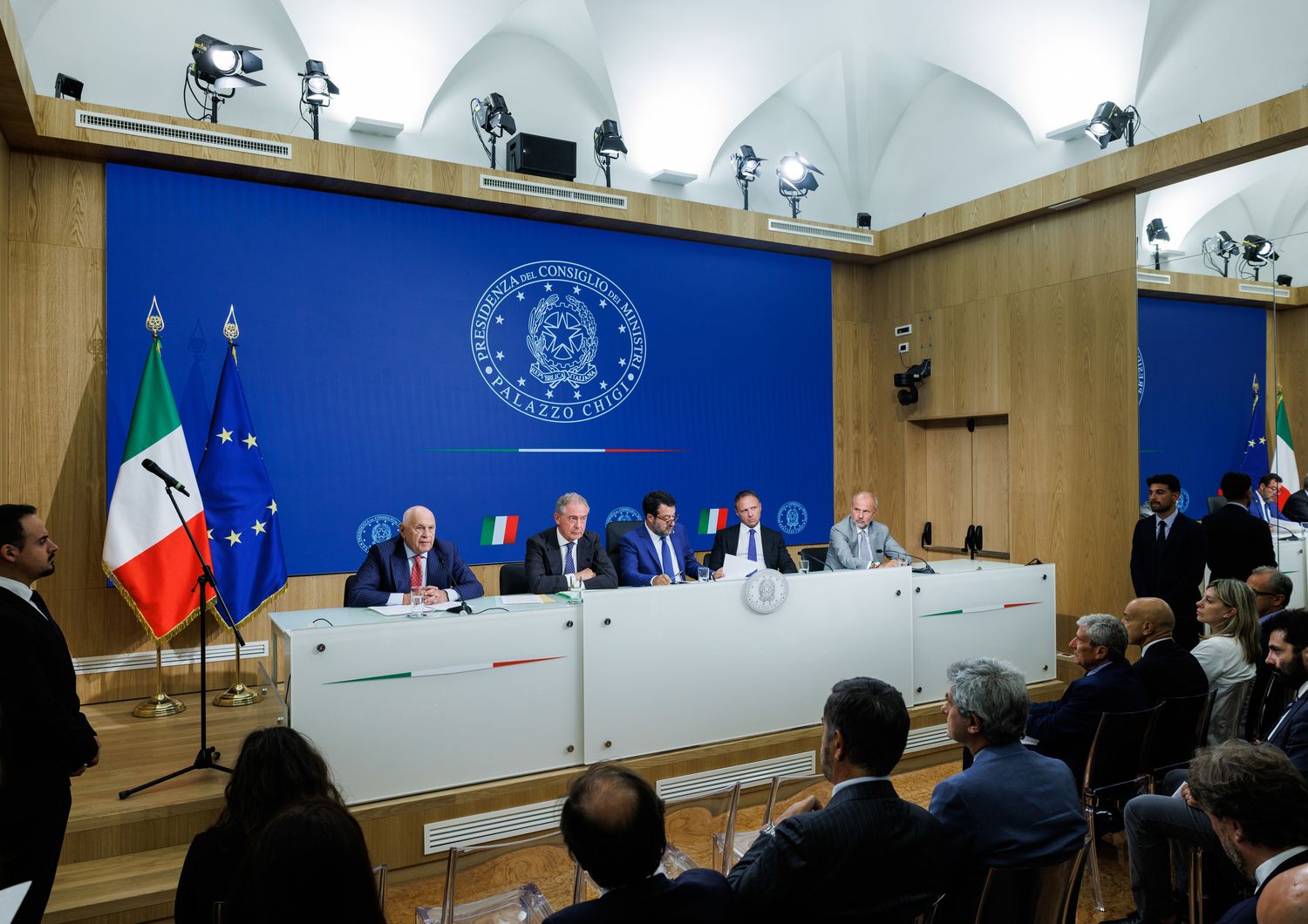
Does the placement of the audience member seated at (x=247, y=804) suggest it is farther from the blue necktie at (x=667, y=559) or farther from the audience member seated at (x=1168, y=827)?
the blue necktie at (x=667, y=559)

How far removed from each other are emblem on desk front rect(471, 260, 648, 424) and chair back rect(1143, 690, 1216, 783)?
4097mm

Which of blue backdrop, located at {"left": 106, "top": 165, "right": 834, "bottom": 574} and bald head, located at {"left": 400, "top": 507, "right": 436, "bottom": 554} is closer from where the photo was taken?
bald head, located at {"left": 400, "top": 507, "right": 436, "bottom": 554}

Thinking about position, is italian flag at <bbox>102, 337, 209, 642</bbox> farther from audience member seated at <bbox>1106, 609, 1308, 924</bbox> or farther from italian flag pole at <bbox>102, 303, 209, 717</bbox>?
audience member seated at <bbox>1106, 609, 1308, 924</bbox>

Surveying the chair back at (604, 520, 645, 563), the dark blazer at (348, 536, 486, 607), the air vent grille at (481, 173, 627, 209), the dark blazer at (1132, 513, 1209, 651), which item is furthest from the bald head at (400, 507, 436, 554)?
the dark blazer at (1132, 513, 1209, 651)

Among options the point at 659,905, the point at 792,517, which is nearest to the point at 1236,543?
the point at 792,517

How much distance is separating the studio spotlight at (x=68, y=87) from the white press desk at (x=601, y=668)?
131 inches

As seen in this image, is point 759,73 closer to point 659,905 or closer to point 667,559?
point 667,559

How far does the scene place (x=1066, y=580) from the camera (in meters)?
6.09

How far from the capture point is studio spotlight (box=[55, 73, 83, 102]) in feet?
15.7

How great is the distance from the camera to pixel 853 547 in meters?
5.54

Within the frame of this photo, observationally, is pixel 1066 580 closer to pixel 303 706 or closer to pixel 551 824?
pixel 551 824

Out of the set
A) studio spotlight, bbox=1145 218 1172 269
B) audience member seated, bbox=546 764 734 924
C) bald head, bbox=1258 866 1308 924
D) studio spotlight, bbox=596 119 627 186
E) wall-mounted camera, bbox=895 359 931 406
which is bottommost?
bald head, bbox=1258 866 1308 924

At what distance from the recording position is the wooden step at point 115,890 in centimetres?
291

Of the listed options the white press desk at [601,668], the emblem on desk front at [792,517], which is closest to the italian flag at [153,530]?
the white press desk at [601,668]
